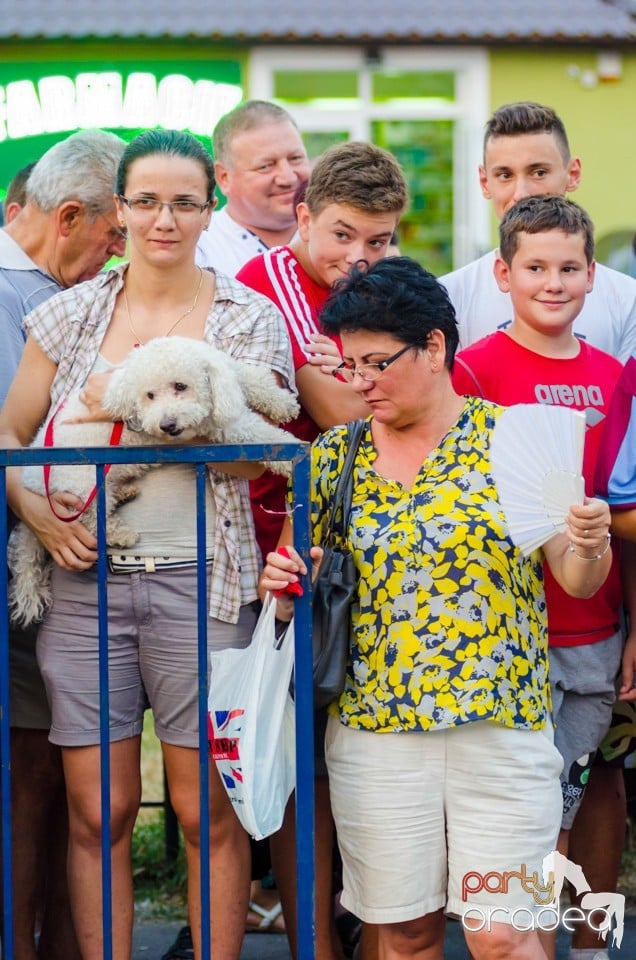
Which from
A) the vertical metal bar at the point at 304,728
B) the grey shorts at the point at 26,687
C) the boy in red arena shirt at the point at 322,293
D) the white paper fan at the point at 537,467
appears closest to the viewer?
the white paper fan at the point at 537,467

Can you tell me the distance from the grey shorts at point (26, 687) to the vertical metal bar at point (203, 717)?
672 mm

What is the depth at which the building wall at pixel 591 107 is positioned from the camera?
12.4 m

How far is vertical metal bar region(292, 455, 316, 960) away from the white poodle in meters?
0.17

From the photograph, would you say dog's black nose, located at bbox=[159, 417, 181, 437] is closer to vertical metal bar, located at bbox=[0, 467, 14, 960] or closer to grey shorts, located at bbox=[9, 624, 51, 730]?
vertical metal bar, located at bbox=[0, 467, 14, 960]

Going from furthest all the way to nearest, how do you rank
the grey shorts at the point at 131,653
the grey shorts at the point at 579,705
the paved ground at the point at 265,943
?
the paved ground at the point at 265,943, the grey shorts at the point at 579,705, the grey shorts at the point at 131,653

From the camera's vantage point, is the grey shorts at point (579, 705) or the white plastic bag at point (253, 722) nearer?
the white plastic bag at point (253, 722)

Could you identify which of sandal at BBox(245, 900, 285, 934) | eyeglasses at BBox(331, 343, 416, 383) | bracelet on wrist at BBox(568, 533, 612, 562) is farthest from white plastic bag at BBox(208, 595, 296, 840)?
sandal at BBox(245, 900, 285, 934)

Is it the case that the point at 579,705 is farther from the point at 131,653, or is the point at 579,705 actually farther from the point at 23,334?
the point at 23,334

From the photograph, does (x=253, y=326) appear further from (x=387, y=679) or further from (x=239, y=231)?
(x=239, y=231)

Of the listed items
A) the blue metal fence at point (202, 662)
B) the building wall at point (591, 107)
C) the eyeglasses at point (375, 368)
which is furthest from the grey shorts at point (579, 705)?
the building wall at point (591, 107)

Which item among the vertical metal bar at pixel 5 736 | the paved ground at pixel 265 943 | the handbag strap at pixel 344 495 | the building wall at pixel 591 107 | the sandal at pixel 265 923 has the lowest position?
the paved ground at pixel 265 943

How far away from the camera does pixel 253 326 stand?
308 cm

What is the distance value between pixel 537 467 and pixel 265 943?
2.12 m

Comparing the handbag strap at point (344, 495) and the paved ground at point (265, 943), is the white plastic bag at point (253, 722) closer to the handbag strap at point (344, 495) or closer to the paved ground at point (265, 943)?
the handbag strap at point (344, 495)
